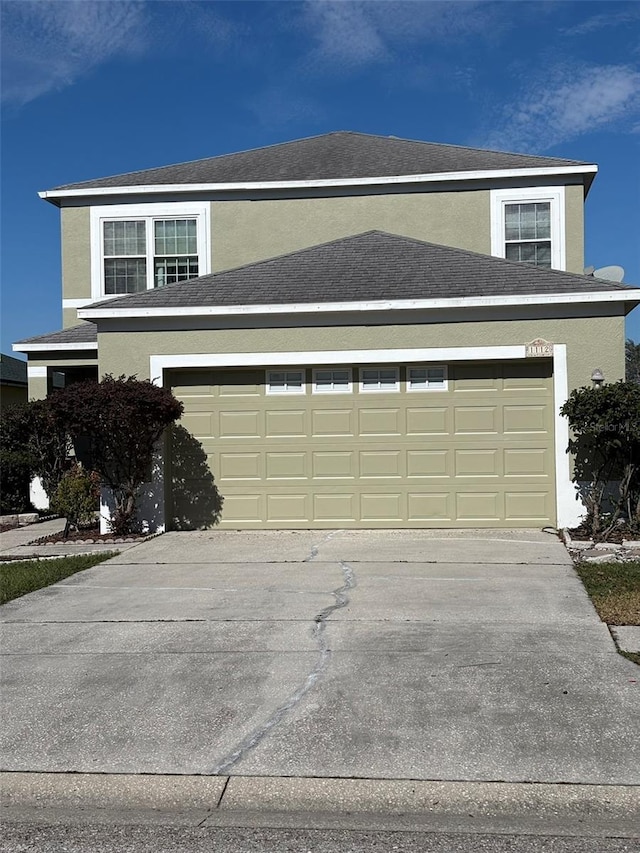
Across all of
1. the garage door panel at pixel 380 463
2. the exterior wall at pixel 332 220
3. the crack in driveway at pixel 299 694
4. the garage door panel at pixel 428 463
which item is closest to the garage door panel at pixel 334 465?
the garage door panel at pixel 380 463

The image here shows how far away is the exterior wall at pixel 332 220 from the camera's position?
1539 centimetres

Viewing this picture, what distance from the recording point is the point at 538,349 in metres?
11.1

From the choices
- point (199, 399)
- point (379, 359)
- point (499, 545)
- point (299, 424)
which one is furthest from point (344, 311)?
point (499, 545)

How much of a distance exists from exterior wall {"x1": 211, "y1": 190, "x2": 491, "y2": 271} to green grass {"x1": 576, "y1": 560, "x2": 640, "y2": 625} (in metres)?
8.20

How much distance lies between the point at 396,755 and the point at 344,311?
25.6ft

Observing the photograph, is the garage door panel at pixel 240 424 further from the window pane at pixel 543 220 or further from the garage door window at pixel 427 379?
the window pane at pixel 543 220

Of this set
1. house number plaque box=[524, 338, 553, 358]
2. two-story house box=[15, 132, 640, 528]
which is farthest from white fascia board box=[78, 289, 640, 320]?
house number plaque box=[524, 338, 553, 358]

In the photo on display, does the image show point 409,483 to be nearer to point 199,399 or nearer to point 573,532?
point 573,532

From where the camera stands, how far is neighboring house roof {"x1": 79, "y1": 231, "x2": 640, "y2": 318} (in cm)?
1130

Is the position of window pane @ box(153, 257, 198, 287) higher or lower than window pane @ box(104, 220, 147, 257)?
lower

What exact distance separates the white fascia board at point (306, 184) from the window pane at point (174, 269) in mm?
1359

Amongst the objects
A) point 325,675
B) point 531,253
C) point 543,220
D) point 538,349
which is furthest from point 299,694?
point 543,220

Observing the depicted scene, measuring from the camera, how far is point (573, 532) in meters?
10.7

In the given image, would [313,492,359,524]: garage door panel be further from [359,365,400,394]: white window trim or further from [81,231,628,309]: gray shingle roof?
[81,231,628,309]: gray shingle roof
